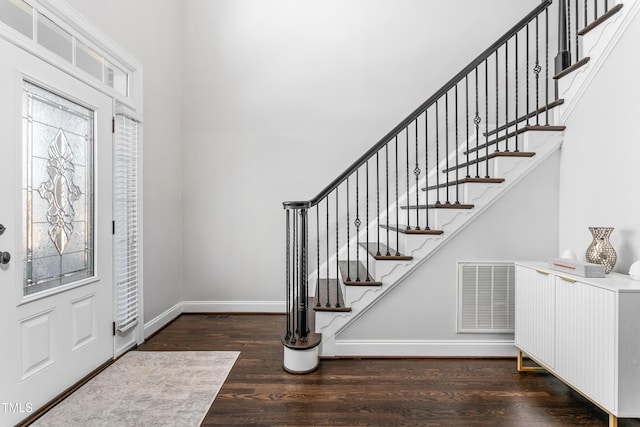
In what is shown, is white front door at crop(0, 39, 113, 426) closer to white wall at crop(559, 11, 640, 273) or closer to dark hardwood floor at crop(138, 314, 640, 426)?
dark hardwood floor at crop(138, 314, 640, 426)

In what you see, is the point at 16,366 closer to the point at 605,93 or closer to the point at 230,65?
the point at 230,65

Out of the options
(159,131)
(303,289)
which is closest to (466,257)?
(303,289)

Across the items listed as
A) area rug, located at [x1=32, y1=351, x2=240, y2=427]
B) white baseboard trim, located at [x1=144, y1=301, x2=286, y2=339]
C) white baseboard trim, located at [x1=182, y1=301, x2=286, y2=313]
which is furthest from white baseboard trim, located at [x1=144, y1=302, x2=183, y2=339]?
area rug, located at [x1=32, y1=351, x2=240, y2=427]

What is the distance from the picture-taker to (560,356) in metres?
2.13

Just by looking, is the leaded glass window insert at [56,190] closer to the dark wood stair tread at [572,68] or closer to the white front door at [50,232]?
the white front door at [50,232]

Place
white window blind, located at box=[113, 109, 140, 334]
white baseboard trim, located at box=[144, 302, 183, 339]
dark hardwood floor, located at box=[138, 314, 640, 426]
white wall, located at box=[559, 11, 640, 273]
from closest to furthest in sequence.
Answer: dark hardwood floor, located at box=[138, 314, 640, 426], white wall, located at box=[559, 11, 640, 273], white window blind, located at box=[113, 109, 140, 334], white baseboard trim, located at box=[144, 302, 183, 339]

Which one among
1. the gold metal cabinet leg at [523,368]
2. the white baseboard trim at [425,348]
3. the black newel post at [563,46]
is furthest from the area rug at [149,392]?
the black newel post at [563,46]

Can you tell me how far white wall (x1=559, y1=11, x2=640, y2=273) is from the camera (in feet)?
6.97

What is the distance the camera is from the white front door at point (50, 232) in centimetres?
184

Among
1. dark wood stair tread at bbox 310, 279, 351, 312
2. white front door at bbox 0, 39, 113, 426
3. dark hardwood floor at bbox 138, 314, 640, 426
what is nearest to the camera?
white front door at bbox 0, 39, 113, 426

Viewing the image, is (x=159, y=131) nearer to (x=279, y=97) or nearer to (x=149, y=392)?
(x=279, y=97)

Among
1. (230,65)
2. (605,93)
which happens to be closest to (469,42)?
(605,93)

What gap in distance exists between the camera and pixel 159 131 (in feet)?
11.5

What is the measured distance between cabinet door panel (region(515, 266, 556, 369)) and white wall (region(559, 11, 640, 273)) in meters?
0.49
